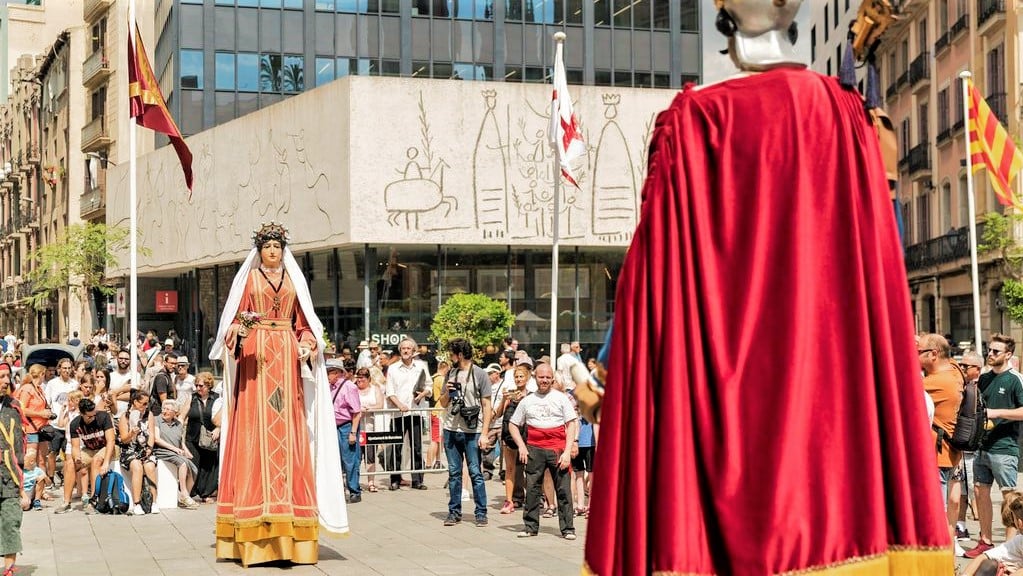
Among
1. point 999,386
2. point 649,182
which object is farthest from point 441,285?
point 649,182

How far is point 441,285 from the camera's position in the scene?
39219mm

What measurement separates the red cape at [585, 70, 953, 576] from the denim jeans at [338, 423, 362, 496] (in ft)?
43.0

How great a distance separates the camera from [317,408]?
11.9 m

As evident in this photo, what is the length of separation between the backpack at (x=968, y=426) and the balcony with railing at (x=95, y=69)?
57.7m

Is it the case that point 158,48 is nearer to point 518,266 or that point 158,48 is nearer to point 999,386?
point 518,266

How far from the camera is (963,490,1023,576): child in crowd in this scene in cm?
928

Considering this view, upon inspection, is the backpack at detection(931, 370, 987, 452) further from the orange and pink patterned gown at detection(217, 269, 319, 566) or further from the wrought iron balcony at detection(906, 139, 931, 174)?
the wrought iron balcony at detection(906, 139, 931, 174)

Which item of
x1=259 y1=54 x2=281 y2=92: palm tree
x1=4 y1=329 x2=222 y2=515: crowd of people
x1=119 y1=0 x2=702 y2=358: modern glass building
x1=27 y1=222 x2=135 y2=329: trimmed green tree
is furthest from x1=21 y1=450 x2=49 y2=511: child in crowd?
x1=259 y1=54 x2=281 y2=92: palm tree

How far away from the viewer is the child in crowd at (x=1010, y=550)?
928cm

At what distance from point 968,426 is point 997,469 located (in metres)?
0.76

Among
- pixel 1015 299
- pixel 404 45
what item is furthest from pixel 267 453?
pixel 404 45

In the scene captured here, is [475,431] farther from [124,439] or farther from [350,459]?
[124,439]

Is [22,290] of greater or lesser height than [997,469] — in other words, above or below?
above

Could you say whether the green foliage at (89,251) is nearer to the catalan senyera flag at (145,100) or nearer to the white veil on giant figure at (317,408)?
the catalan senyera flag at (145,100)
